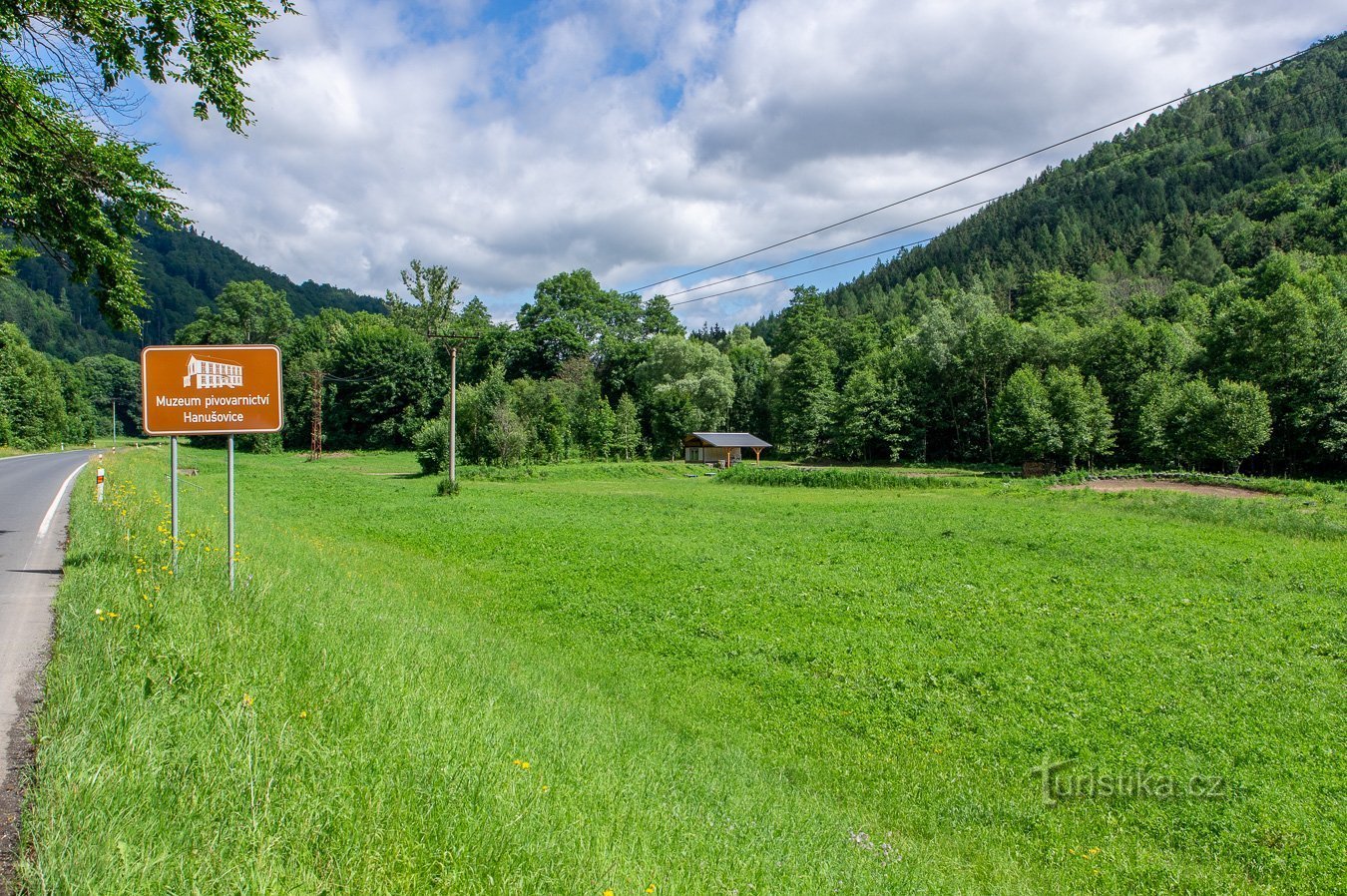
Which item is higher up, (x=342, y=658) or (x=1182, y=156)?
(x=1182, y=156)

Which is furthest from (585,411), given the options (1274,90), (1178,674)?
(1274,90)

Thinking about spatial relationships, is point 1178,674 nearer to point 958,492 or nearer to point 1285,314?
point 958,492

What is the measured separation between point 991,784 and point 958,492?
3042 cm

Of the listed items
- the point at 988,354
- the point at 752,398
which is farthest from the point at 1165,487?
the point at 752,398

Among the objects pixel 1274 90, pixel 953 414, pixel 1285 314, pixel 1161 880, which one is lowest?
pixel 1161 880

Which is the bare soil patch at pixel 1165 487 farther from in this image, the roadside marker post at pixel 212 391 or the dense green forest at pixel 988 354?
the roadside marker post at pixel 212 391

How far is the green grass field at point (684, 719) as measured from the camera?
3.37 metres

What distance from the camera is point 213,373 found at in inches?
336

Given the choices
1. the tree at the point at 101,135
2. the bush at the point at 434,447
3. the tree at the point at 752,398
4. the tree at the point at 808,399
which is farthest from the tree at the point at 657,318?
the tree at the point at 101,135

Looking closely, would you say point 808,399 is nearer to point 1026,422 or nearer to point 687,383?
point 687,383

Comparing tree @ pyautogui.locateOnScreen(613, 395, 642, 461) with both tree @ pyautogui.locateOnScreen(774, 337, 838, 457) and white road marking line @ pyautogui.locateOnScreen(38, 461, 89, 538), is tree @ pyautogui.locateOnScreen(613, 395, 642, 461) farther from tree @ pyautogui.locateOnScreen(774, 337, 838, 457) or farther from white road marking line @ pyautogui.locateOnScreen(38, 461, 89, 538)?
white road marking line @ pyautogui.locateOnScreen(38, 461, 89, 538)

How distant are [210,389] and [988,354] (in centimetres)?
6046

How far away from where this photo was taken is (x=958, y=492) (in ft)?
114

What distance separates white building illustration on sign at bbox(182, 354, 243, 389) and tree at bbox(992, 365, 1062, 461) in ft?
161
